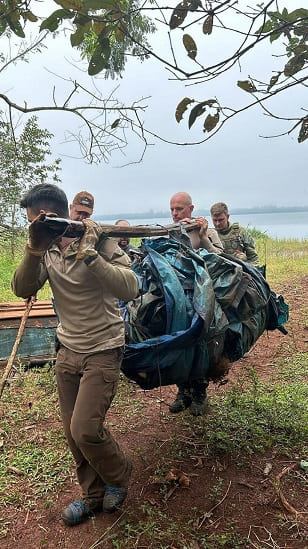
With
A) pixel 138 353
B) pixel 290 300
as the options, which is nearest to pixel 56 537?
pixel 138 353

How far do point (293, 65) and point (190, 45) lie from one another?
0.42 m

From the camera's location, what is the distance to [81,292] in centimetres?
248

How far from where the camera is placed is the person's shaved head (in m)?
4.32

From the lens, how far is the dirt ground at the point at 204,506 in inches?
99.3

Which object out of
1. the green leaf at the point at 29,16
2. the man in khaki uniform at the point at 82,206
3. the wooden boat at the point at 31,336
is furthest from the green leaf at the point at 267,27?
the wooden boat at the point at 31,336

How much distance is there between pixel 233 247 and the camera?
5750 millimetres

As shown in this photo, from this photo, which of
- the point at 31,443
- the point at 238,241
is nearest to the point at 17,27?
the point at 31,443

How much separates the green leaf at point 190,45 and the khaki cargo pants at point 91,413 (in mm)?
1492

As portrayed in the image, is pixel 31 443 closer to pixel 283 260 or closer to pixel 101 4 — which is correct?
pixel 101 4

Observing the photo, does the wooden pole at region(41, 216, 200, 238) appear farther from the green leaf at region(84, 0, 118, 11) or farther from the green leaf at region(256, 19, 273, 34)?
the green leaf at region(256, 19, 273, 34)

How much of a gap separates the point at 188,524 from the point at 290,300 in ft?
19.4

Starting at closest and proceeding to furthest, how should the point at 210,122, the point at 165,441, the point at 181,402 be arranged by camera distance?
the point at 210,122 < the point at 165,441 < the point at 181,402

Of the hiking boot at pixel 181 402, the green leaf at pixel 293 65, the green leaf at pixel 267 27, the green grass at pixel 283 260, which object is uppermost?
the green leaf at pixel 267 27

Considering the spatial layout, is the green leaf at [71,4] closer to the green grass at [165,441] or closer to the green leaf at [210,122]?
the green leaf at [210,122]
